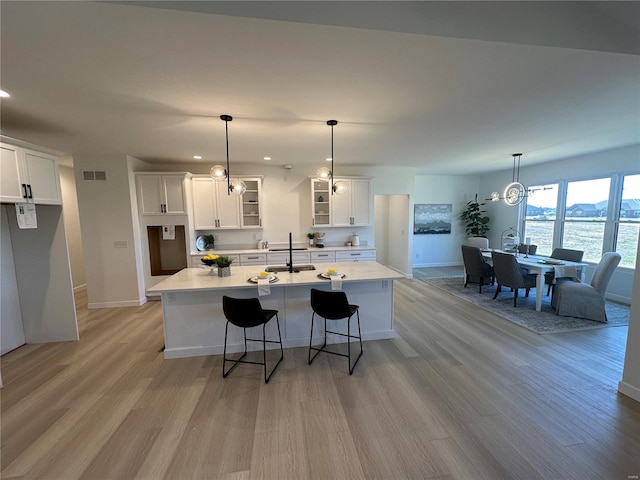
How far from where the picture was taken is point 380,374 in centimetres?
252

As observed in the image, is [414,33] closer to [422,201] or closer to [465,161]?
[465,161]

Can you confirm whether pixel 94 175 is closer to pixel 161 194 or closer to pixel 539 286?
pixel 161 194

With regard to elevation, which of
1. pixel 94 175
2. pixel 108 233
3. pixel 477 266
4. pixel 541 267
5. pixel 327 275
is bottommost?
pixel 477 266

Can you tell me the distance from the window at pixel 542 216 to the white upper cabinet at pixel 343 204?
12.1 ft

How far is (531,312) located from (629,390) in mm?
1950

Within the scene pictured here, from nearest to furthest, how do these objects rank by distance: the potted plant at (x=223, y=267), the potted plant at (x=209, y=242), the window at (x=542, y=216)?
1. the potted plant at (x=223, y=267)
2. the potted plant at (x=209, y=242)
3. the window at (x=542, y=216)

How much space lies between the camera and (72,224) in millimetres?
5254

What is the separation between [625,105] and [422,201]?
4.76m

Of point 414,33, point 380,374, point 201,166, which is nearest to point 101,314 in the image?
point 201,166

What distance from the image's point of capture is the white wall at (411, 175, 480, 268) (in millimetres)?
7242

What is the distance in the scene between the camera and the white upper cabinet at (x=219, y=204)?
488cm

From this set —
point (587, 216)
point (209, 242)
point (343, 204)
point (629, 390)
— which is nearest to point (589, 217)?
point (587, 216)

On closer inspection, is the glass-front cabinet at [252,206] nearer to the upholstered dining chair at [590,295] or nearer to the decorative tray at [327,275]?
the decorative tray at [327,275]

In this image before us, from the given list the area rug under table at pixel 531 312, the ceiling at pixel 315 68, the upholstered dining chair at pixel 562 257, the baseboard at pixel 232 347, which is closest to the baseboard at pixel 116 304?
the baseboard at pixel 232 347
